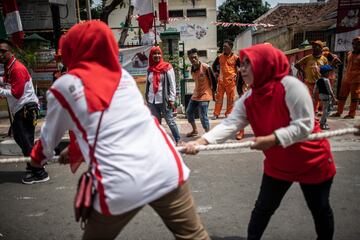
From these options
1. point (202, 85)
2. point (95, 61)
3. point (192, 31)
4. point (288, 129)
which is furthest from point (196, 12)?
point (95, 61)

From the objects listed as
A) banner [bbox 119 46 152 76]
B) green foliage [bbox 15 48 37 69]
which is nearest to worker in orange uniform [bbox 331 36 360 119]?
banner [bbox 119 46 152 76]

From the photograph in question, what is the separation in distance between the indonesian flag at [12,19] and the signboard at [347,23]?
281 inches

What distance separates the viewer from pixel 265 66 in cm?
210

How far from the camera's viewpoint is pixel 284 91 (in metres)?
2.08

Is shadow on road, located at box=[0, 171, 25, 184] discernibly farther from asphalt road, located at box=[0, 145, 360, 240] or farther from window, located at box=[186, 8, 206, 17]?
window, located at box=[186, 8, 206, 17]

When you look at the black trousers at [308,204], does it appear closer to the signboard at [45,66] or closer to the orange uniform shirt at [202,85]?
the orange uniform shirt at [202,85]

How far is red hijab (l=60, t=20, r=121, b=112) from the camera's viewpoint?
1636 mm

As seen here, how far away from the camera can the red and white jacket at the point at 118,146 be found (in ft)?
5.33

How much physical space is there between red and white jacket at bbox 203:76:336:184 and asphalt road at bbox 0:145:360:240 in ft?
3.21

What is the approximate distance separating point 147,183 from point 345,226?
7.38ft

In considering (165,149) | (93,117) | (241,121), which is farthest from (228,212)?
(93,117)

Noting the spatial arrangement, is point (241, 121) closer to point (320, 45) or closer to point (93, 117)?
point (93, 117)

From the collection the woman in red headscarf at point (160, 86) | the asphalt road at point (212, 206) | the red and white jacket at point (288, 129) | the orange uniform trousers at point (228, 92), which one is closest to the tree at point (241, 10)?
the orange uniform trousers at point (228, 92)

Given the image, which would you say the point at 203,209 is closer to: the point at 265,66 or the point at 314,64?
the point at 265,66
